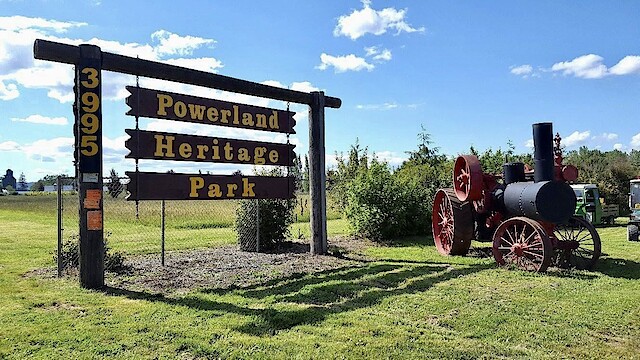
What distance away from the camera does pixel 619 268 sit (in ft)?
28.1

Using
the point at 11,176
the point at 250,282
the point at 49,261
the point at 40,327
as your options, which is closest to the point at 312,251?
the point at 250,282

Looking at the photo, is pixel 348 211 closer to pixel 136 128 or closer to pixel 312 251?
pixel 312 251

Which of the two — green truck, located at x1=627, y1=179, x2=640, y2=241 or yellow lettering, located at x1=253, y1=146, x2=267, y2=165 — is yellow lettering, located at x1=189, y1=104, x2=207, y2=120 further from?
green truck, located at x1=627, y1=179, x2=640, y2=241

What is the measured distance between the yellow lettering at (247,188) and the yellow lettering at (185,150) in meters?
1.31

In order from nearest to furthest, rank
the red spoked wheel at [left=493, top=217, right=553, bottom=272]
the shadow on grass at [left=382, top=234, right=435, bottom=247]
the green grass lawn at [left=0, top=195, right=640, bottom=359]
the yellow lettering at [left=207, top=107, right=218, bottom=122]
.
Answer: the green grass lawn at [left=0, top=195, right=640, bottom=359], the red spoked wheel at [left=493, top=217, right=553, bottom=272], the yellow lettering at [left=207, top=107, right=218, bottom=122], the shadow on grass at [left=382, top=234, right=435, bottom=247]

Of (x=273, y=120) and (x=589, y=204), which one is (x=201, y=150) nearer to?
(x=273, y=120)

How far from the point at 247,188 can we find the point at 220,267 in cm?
152

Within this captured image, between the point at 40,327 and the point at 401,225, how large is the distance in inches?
385

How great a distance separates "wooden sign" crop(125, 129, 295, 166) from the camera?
775cm

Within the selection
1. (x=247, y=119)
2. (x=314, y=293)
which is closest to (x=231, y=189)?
(x=247, y=119)

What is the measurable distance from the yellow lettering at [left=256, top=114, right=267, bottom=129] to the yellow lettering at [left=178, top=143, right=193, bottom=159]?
161 cm

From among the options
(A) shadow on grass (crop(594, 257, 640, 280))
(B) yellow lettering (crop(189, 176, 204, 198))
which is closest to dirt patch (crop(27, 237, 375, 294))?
(B) yellow lettering (crop(189, 176, 204, 198))

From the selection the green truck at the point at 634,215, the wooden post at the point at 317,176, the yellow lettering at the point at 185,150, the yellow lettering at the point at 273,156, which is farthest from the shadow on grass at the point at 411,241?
the yellow lettering at the point at 185,150

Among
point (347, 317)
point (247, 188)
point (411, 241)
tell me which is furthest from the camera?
point (411, 241)
